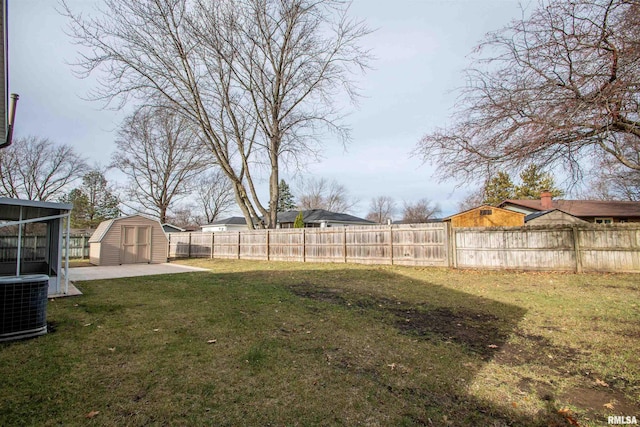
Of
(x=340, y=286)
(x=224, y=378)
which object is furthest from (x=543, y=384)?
(x=340, y=286)

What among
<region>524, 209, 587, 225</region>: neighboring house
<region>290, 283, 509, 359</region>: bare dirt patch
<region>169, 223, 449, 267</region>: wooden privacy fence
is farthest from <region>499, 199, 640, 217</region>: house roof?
<region>290, 283, 509, 359</region>: bare dirt patch

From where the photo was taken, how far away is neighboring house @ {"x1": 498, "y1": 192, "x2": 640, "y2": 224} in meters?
21.7

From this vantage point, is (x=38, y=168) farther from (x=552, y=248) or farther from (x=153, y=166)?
(x=552, y=248)

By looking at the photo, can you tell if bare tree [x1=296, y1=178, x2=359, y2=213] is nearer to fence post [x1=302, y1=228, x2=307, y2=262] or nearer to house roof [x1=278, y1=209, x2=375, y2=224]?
house roof [x1=278, y1=209, x2=375, y2=224]

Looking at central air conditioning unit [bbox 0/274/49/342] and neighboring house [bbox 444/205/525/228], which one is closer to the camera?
central air conditioning unit [bbox 0/274/49/342]

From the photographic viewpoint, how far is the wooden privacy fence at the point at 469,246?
30.0ft

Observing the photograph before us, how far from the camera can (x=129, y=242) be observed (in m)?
15.0

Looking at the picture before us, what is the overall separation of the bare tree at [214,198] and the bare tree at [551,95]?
120ft

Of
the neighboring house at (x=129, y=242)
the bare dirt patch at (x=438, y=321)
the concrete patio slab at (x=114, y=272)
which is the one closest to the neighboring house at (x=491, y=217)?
the bare dirt patch at (x=438, y=321)

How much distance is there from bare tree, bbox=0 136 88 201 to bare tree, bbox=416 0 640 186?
3328 cm

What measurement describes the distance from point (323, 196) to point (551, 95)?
158 ft

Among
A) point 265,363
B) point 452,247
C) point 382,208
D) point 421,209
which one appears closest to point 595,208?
point 452,247

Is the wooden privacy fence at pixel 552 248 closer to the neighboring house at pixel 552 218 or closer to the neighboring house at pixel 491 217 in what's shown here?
the neighboring house at pixel 491 217

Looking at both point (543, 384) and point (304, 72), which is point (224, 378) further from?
Answer: point (304, 72)
